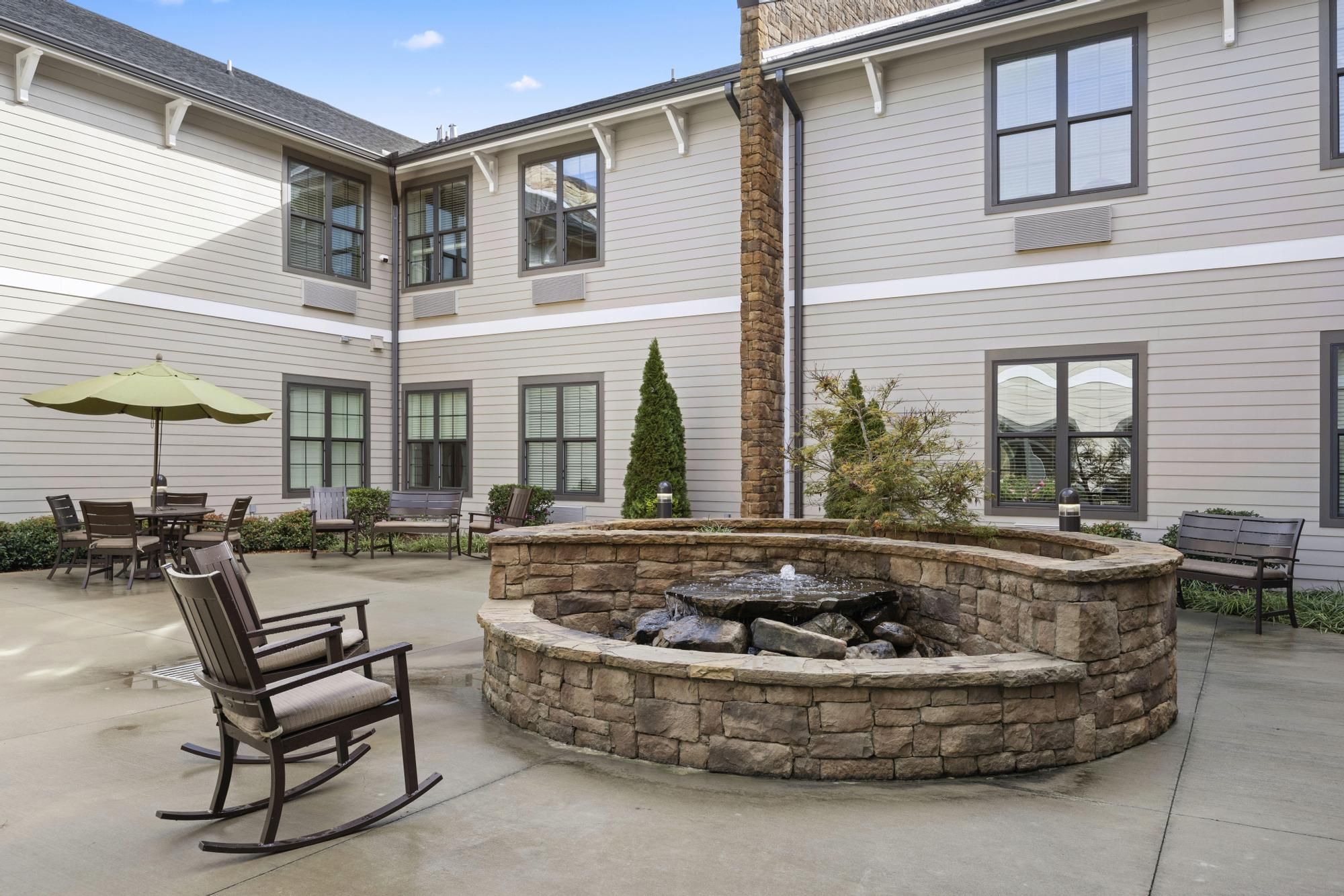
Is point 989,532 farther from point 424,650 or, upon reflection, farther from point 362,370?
point 362,370

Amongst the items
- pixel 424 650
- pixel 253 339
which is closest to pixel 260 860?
pixel 424 650

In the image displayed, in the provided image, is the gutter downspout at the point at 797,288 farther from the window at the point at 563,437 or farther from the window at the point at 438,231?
the window at the point at 438,231

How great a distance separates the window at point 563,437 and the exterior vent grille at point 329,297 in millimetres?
3092

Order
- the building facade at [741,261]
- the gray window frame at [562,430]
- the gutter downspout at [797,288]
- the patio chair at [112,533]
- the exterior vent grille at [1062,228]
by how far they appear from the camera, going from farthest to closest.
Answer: the gray window frame at [562,430]
the gutter downspout at [797,288]
the exterior vent grille at [1062,228]
the patio chair at [112,533]
the building facade at [741,261]

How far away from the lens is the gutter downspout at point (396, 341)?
14.0 metres

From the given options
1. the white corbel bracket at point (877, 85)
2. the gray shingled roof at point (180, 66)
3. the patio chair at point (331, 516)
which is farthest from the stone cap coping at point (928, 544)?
the gray shingled roof at point (180, 66)

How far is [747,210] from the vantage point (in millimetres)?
10336

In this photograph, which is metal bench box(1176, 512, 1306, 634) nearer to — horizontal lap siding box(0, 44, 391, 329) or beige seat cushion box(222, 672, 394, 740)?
beige seat cushion box(222, 672, 394, 740)

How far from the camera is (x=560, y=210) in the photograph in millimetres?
12484

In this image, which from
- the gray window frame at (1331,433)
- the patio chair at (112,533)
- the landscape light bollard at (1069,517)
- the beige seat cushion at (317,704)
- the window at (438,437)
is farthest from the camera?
the window at (438,437)

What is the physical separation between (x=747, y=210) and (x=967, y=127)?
260 cm

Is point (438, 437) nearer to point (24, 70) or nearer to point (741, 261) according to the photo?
point (741, 261)

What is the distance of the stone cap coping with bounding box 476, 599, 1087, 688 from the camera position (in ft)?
12.0

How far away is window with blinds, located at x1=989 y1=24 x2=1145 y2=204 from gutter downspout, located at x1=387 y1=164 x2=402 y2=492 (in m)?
9.08
